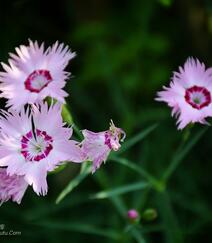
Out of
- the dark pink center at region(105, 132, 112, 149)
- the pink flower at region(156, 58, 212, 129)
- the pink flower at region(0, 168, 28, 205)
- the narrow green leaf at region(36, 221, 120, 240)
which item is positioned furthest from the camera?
the narrow green leaf at region(36, 221, 120, 240)

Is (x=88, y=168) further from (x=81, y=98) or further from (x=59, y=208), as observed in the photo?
(x=81, y=98)

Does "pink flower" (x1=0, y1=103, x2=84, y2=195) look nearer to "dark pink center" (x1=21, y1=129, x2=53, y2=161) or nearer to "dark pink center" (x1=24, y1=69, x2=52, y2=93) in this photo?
"dark pink center" (x1=21, y1=129, x2=53, y2=161)

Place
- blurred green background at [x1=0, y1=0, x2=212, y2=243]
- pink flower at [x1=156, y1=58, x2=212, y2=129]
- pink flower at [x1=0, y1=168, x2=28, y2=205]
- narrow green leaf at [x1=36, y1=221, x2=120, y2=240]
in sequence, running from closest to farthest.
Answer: pink flower at [x1=0, y1=168, x2=28, y2=205]
pink flower at [x1=156, y1=58, x2=212, y2=129]
narrow green leaf at [x1=36, y1=221, x2=120, y2=240]
blurred green background at [x1=0, y1=0, x2=212, y2=243]

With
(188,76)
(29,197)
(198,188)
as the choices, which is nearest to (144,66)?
(198,188)

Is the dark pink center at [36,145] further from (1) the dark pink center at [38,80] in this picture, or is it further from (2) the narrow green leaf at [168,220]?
(2) the narrow green leaf at [168,220]

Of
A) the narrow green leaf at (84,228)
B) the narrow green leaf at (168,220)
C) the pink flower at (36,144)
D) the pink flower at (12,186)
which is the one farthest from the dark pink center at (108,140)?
the narrow green leaf at (168,220)

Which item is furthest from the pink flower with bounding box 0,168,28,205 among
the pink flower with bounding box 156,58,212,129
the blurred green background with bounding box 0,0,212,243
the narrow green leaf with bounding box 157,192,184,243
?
the narrow green leaf with bounding box 157,192,184,243
